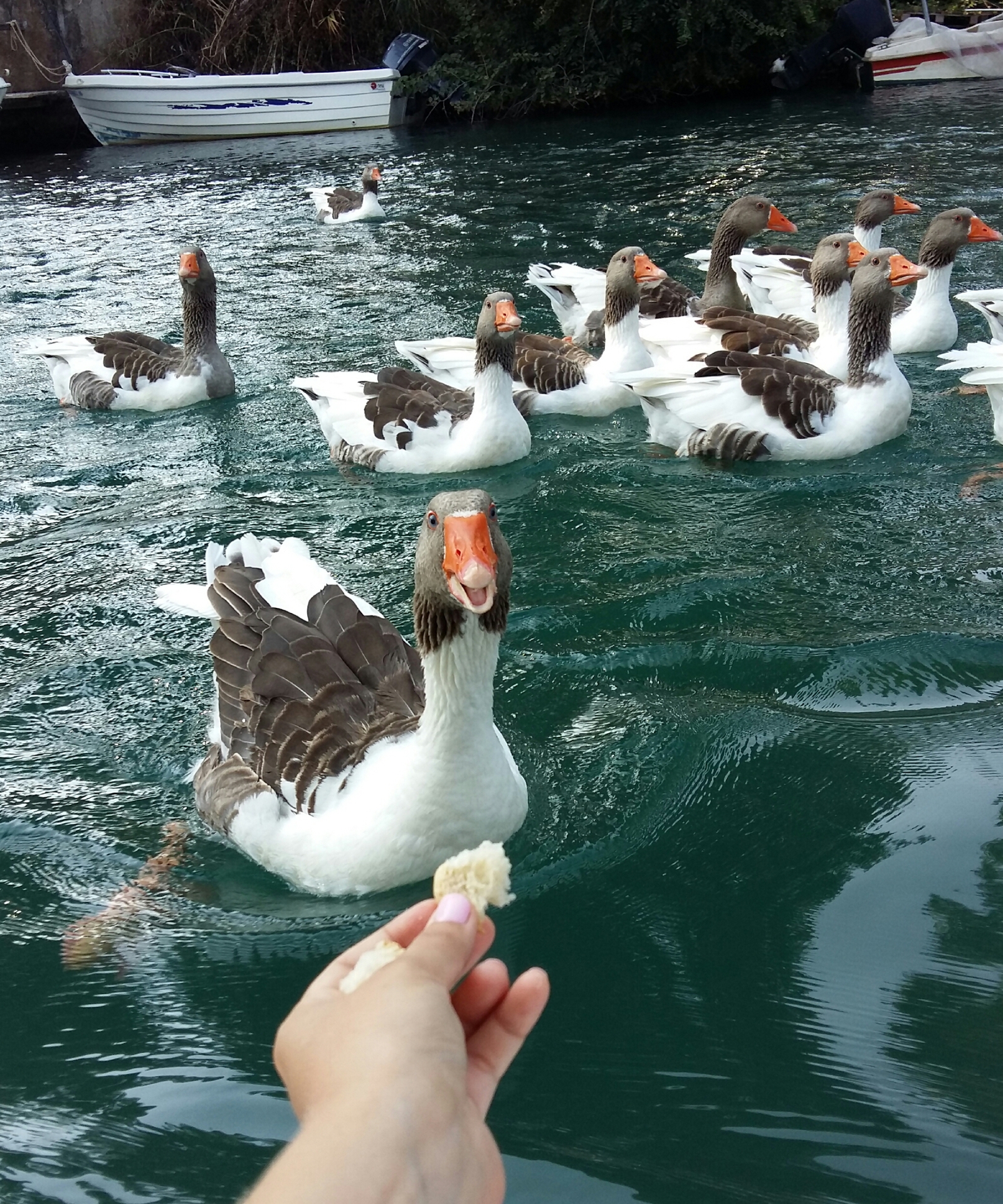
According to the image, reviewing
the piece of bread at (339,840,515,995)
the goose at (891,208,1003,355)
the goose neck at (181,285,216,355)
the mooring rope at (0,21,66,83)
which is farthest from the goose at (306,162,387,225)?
the mooring rope at (0,21,66,83)

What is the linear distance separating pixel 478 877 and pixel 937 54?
80.8 ft

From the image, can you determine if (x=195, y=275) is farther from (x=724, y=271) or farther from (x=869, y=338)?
(x=869, y=338)

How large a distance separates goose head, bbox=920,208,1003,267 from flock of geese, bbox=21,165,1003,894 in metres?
0.02

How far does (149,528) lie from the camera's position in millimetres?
6797

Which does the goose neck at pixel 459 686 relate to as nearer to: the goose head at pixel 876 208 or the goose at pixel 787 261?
the goose at pixel 787 261

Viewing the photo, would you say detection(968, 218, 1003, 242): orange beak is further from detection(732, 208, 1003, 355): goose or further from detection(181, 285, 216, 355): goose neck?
detection(181, 285, 216, 355): goose neck

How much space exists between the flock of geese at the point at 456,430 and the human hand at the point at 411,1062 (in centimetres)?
141

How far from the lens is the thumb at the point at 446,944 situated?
1.60m

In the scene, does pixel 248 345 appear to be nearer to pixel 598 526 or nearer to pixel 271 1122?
pixel 598 526

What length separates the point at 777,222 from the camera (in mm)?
10430

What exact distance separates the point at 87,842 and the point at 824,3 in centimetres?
2565

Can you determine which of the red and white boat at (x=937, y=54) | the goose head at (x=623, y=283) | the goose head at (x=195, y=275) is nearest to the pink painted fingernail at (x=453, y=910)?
the goose head at (x=623, y=283)

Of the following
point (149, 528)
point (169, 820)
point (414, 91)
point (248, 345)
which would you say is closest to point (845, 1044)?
point (169, 820)

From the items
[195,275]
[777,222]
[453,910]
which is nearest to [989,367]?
[777,222]
